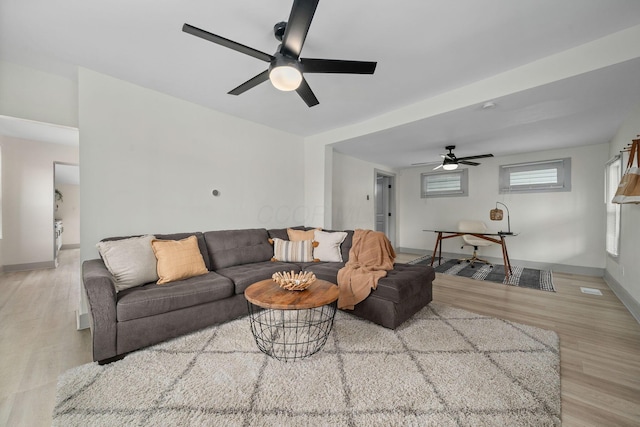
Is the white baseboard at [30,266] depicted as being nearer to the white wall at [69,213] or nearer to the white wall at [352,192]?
the white wall at [69,213]

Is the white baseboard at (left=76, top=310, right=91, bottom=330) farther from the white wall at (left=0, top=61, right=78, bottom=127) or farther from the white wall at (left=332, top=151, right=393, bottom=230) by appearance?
the white wall at (left=332, top=151, right=393, bottom=230)

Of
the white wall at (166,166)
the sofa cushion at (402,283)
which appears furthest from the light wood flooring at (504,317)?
the white wall at (166,166)

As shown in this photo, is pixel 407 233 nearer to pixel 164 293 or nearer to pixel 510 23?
pixel 510 23

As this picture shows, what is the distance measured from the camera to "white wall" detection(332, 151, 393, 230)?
521 cm

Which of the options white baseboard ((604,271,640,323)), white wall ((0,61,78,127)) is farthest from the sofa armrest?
white baseboard ((604,271,640,323))

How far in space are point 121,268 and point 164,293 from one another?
19.0 inches

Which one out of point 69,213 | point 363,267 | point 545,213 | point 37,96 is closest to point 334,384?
point 363,267

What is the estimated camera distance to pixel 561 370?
1809 mm

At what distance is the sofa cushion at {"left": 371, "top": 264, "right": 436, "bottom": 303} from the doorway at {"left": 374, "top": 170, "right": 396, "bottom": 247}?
4068mm

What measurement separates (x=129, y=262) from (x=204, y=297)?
2.40ft

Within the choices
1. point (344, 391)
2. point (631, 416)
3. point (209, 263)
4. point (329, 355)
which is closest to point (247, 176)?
point (209, 263)

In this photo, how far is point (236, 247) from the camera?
3266 mm

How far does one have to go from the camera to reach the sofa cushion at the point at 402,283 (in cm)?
233

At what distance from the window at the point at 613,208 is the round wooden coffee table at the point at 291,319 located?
4.20 m
